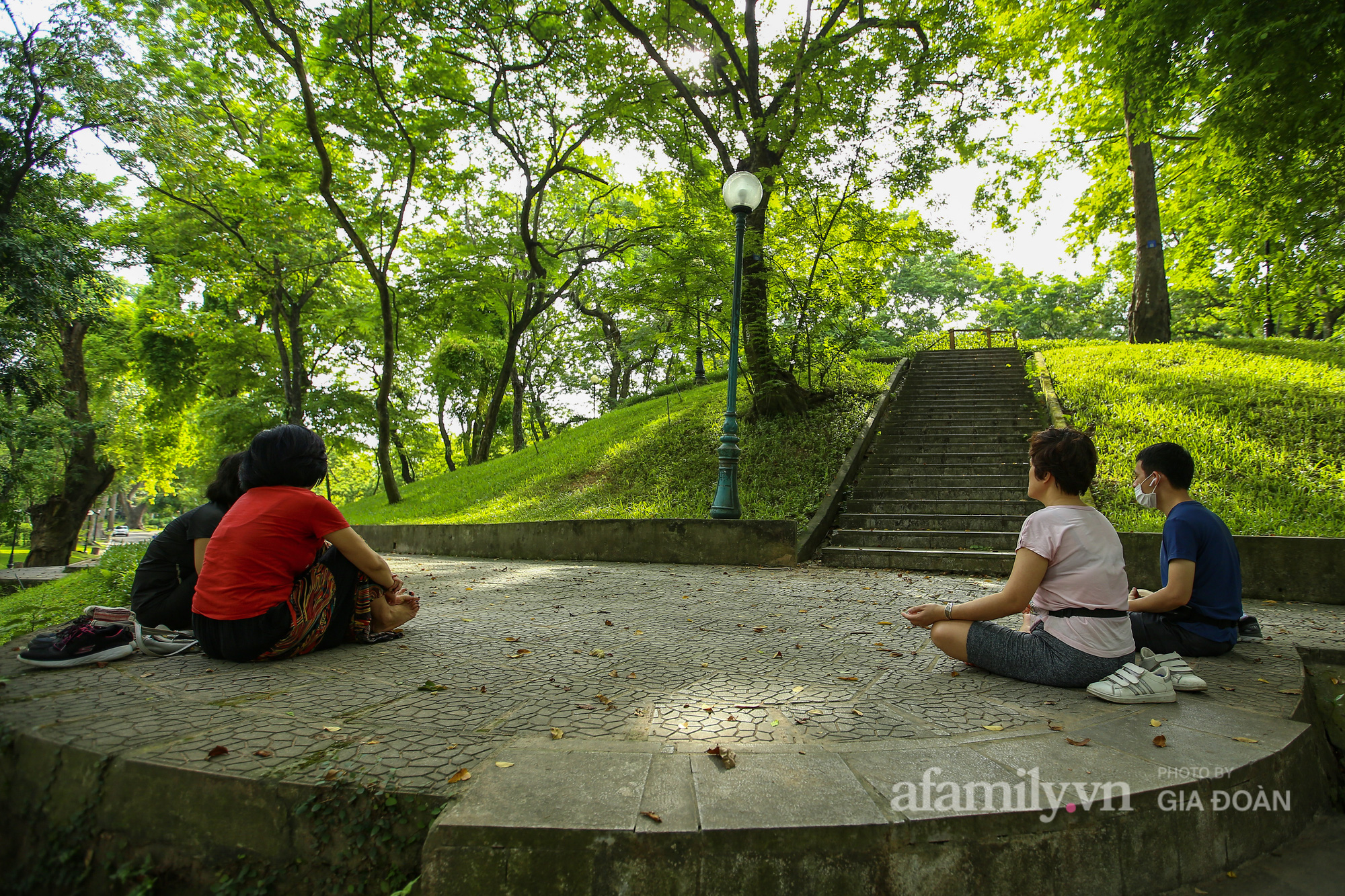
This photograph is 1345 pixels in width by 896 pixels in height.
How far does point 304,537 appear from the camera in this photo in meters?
3.35

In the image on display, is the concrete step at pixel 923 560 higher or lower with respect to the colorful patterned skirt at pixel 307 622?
lower

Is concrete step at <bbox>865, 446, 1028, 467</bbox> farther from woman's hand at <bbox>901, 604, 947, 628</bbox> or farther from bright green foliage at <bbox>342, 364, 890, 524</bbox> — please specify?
woman's hand at <bbox>901, 604, 947, 628</bbox>

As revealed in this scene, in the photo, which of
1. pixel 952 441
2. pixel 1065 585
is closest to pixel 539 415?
pixel 952 441

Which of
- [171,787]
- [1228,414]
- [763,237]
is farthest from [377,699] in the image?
[1228,414]

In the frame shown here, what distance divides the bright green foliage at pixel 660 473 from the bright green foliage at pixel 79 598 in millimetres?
5403

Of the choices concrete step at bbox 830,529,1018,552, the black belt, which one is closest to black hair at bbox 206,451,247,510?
the black belt

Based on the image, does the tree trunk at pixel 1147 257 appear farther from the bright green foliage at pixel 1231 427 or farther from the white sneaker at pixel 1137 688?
the white sneaker at pixel 1137 688

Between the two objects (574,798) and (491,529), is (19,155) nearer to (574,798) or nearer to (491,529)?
(491,529)

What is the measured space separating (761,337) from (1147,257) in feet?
38.1

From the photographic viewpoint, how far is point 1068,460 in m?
3.01

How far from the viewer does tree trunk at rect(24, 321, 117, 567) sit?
17.9 meters

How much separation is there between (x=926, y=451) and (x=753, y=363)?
3.53 m

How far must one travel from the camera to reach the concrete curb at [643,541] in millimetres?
8078

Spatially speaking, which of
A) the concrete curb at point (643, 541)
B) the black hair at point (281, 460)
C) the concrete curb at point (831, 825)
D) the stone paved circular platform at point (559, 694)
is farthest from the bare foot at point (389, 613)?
the concrete curb at point (643, 541)
